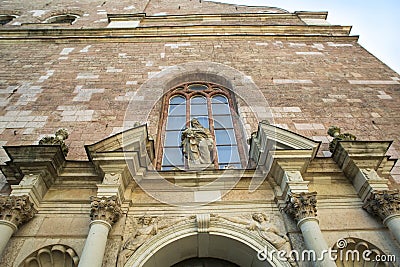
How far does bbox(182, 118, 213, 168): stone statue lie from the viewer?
221 inches

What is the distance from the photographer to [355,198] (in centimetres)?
484

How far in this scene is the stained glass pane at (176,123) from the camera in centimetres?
714

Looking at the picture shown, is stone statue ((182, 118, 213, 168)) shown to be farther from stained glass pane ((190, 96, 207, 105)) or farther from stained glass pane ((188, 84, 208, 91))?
stained glass pane ((188, 84, 208, 91))

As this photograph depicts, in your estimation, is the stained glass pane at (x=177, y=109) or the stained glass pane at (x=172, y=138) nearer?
the stained glass pane at (x=172, y=138)

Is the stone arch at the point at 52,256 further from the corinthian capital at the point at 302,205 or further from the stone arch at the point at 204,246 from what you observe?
the corinthian capital at the point at 302,205

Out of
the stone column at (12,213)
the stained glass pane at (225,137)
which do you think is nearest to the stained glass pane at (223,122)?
the stained glass pane at (225,137)

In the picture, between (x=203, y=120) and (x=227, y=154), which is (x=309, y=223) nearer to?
(x=227, y=154)

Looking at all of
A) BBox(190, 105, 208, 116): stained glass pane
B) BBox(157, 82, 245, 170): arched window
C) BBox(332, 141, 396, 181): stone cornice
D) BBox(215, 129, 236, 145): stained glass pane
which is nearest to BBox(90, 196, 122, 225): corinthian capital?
BBox(157, 82, 245, 170): arched window

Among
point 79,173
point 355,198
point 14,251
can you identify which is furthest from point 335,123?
point 14,251

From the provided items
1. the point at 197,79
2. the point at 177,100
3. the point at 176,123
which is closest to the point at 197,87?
the point at 197,79

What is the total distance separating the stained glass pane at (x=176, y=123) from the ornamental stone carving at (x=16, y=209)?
11.0 ft

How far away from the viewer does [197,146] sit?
5848 mm

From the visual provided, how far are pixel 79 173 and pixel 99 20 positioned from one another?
29.1 feet

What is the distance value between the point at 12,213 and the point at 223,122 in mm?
4490
